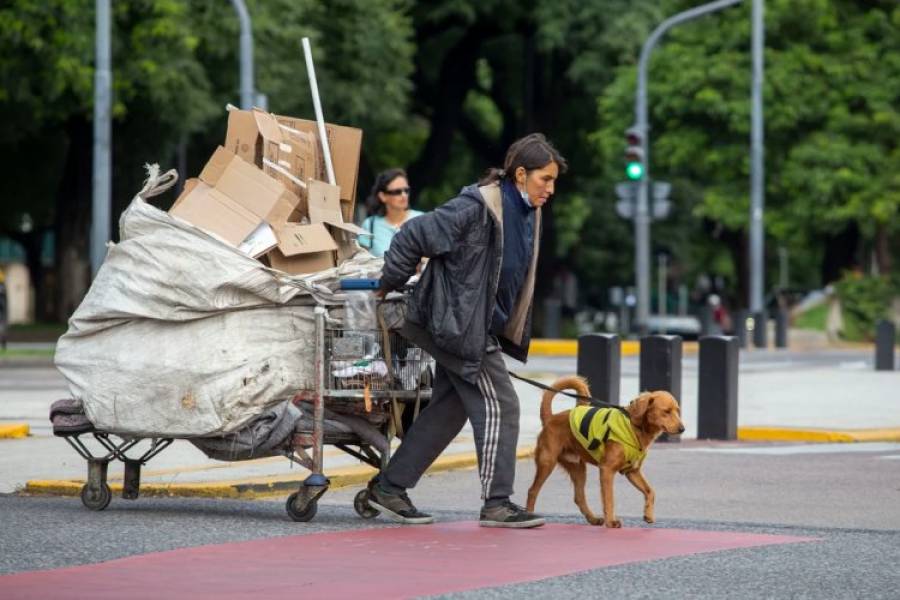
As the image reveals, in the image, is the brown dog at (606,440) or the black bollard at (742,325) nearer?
the brown dog at (606,440)

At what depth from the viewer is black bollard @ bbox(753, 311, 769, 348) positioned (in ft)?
130

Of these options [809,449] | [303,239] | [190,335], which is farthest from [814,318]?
[190,335]

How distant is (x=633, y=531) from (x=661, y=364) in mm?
6225

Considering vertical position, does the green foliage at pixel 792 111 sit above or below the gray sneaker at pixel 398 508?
above

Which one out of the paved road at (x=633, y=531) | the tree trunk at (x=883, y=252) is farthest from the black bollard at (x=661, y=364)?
the tree trunk at (x=883, y=252)

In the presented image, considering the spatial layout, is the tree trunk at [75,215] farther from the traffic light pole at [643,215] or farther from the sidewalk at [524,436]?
the sidewalk at [524,436]

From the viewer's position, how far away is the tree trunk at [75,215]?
137ft

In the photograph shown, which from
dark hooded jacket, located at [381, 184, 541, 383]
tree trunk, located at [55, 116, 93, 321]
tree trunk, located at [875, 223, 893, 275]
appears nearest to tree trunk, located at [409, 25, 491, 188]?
tree trunk, located at [55, 116, 93, 321]

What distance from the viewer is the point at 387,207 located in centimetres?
1167

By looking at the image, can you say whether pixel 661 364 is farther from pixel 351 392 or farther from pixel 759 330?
pixel 759 330

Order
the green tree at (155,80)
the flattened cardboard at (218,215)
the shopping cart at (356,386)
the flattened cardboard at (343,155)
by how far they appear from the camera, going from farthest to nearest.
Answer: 1. the green tree at (155,80)
2. the flattened cardboard at (343,155)
3. the flattened cardboard at (218,215)
4. the shopping cart at (356,386)

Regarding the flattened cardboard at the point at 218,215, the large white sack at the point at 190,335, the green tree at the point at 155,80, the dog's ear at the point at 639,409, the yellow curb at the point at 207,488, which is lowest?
the yellow curb at the point at 207,488

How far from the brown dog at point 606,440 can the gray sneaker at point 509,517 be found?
27cm

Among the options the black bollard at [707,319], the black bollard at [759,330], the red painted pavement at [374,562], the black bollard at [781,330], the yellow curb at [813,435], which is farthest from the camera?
the black bollard at [707,319]
